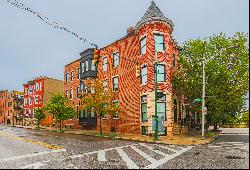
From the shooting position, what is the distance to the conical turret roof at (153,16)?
1110 inches

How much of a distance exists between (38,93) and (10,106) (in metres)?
22.6

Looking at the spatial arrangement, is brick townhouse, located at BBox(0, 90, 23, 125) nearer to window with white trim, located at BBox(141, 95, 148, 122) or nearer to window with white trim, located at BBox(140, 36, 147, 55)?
window with white trim, located at BBox(141, 95, 148, 122)

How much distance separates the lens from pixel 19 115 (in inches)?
3029

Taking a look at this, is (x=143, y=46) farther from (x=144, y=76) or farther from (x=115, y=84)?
(x=115, y=84)

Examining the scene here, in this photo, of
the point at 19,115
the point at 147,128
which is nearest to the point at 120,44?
the point at 147,128

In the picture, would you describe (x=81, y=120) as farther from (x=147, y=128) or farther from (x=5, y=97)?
(x=5, y=97)

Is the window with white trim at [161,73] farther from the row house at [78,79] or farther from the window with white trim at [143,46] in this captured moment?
the row house at [78,79]

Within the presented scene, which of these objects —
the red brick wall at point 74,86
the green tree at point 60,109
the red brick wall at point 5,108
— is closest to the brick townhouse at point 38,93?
the red brick wall at point 5,108

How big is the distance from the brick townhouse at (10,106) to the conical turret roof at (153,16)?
5933 cm

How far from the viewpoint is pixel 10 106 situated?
8106 cm

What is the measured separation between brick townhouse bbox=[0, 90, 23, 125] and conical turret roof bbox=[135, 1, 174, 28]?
195 feet

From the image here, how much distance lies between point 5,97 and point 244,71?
250 feet

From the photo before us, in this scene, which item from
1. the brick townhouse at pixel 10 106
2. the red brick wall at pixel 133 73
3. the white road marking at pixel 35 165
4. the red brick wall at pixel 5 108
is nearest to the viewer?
the white road marking at pixel 35 165

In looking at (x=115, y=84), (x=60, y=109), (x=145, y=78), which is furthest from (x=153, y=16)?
(x=60, y=109)
